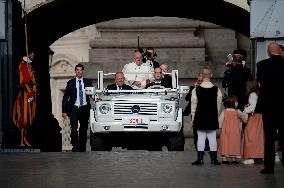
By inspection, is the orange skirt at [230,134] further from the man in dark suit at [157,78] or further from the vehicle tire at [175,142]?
the man in dark suit at [157,78]

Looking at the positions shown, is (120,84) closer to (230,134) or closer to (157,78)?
(157,78)

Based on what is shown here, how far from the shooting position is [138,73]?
22359mm

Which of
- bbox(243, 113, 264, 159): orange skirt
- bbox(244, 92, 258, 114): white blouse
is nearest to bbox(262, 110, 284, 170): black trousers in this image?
bbox(243, 113, 264, 159): orange skirt

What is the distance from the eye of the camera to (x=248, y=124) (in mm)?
17734

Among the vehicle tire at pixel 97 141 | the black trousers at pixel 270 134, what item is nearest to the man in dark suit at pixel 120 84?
the vehicle tire at pixel 97 141

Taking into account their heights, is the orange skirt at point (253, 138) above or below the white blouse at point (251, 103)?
below

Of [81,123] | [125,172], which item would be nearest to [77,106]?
[81,123]

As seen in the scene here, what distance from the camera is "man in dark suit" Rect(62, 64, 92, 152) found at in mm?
22703

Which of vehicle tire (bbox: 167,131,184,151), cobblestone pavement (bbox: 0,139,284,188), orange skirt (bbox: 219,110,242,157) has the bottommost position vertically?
cobblestone pavement (bbox: 0,139,284,188)

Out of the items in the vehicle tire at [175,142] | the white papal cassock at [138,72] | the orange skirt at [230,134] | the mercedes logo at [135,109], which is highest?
the white papal cassock at [138,72]

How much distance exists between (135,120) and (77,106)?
5.91 ft

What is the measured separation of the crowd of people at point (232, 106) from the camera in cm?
1495

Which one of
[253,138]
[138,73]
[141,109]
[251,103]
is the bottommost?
[253,138]

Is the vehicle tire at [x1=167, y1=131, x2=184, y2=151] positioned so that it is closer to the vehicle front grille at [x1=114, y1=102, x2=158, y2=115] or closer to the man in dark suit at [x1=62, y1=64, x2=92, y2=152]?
A: the vehicle front grille at [x1=114, y1=102, x2=158, y2=115]
